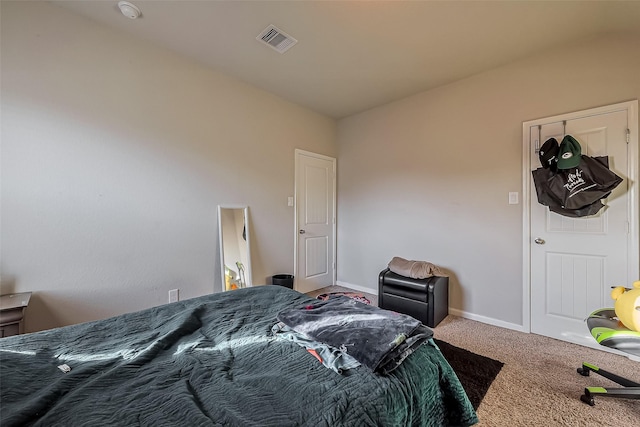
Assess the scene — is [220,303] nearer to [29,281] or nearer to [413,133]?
[29,281]

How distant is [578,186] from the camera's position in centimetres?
217

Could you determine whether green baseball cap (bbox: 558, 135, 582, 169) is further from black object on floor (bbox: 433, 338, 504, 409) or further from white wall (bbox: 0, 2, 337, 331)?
white wall (bbox: 0, 2, 337, 331)

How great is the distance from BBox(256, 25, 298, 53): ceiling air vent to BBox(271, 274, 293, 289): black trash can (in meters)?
2.47

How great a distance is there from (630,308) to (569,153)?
4.30ft

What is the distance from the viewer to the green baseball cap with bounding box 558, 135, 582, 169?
2.16 m

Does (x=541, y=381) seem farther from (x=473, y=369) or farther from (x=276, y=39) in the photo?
(x=276, y=39)

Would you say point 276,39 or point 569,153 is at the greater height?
point 276,39

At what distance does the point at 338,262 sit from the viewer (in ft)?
13.7

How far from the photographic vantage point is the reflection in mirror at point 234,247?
2.80 meters

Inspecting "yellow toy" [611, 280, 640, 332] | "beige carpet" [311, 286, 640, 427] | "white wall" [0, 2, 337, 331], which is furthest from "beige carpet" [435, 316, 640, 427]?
"white wall" [0, 2, 337, 331]

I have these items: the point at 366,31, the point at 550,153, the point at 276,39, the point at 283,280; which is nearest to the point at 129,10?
the point at 276,39

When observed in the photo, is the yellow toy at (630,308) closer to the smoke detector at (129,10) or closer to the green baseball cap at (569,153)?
the green baseball cap at (569,153)

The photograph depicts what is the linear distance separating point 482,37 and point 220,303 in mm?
2940

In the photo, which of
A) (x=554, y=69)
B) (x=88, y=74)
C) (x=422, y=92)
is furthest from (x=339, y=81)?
(x=88, y=74)
